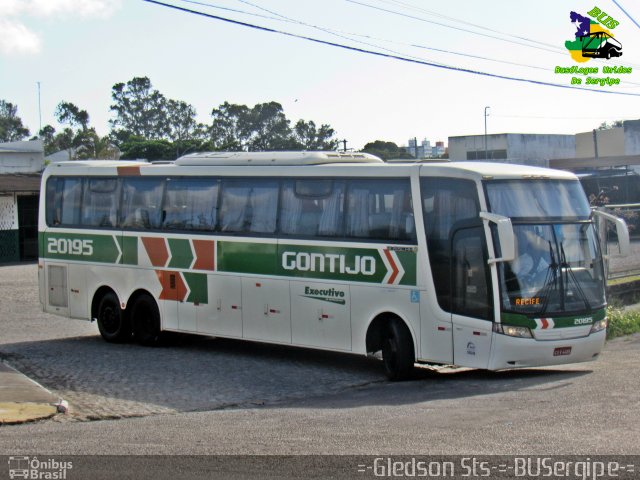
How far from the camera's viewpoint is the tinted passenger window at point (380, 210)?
14.4m

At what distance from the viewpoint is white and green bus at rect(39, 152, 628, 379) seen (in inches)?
530

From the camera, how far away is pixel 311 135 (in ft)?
241

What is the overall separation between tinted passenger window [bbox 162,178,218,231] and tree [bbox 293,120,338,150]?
2069 inches

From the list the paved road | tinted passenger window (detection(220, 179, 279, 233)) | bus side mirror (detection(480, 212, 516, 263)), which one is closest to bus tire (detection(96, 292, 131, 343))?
the paved road

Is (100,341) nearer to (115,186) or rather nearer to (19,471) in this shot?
(115,186)

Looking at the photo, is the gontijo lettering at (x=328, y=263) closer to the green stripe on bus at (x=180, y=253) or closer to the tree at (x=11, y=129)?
the green stripe on bus at (x=180, y=253)

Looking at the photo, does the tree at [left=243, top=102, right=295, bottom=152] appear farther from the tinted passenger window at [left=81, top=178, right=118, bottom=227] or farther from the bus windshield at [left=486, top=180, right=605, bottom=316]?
the bus windshield at [left=486, top=180, right=605, bottom=316]

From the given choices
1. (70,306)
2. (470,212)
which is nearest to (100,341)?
(70,306)

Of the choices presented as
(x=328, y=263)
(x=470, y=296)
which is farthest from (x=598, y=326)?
(x=328, y=263)

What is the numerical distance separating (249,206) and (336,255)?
2.12 m

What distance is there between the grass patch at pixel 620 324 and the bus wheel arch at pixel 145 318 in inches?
339

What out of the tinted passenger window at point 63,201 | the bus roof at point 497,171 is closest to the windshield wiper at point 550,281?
the bus roof at point 497,171

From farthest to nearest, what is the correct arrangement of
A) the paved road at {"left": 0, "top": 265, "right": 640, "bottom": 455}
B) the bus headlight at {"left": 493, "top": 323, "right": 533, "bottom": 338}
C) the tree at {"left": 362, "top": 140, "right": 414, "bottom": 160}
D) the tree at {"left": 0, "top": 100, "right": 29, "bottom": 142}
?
the tree at {"left": 0, "top": 100, "right": 29, "bottom": 142} → the tree at {"left": 362, "top": 140, "right": 414, "bottom": 160} → the bus headlight at {"left": 493, "top": 323, "right": 533, "bottom": 338} → the paved road at {"left": 0, "top": 265, "right": 640, "bottom": 455}

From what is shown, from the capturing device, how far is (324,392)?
13906 millimetres
